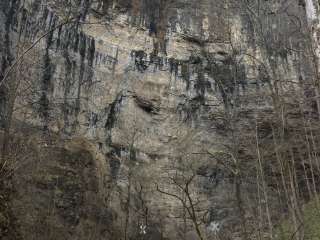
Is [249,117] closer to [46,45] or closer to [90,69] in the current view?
[90,69]

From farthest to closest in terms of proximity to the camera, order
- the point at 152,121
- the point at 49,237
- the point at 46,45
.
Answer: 1. the point at 152,121
2. the point at 46,45
3. the point at 49,237

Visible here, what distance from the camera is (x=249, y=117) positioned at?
26484 millimetres

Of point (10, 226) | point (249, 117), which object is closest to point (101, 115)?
point (249, 117)

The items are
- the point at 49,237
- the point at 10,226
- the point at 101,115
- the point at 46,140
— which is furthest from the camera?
the point at 101,115

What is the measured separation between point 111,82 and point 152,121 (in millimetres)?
3430

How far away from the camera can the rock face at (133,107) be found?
67.3 ft

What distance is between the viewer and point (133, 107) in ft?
86.5

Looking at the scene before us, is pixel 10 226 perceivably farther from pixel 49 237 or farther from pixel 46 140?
pixel 46 140

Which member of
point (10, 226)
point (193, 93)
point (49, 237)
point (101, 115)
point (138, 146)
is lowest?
point (49, 237)

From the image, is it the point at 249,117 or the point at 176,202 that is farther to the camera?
the point at 249,117

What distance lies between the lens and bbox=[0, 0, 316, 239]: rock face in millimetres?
20516

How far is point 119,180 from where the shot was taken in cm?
2372

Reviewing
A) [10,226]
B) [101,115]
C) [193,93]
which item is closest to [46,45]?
[101,115]

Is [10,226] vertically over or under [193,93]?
under
